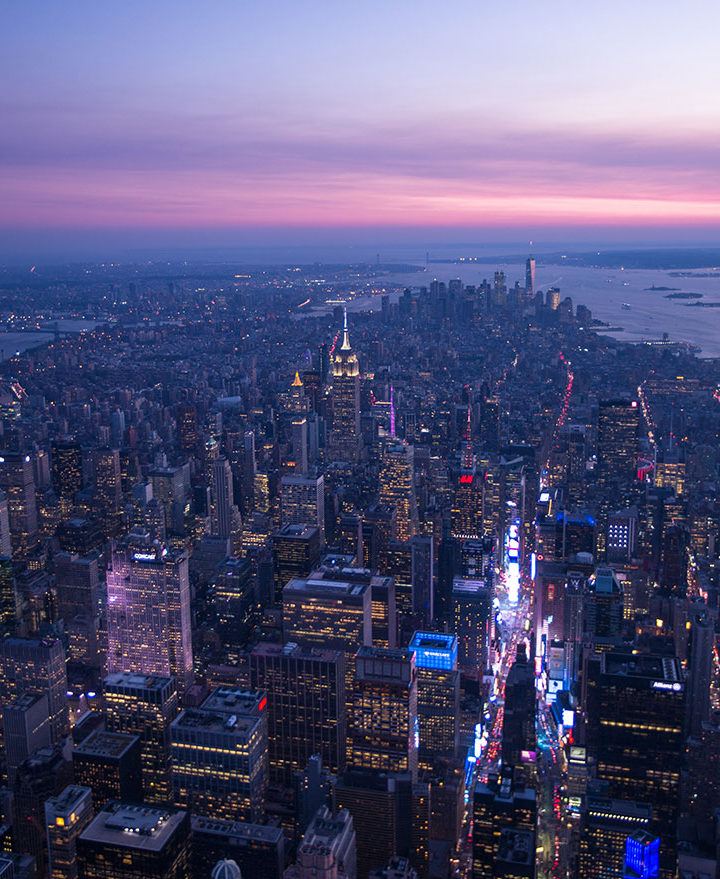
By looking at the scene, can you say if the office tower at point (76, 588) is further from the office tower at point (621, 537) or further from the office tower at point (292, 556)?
the office tower at point (621, 537)

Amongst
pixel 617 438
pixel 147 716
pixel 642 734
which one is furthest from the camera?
pixel 617 438

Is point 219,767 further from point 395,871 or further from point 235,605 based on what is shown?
point 235,605

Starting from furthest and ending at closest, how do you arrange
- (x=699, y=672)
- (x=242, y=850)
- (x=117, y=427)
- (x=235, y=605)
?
(x=117, y=427) < (x=235, y=605) < (x=699, y=672) < (x=242, y=850)

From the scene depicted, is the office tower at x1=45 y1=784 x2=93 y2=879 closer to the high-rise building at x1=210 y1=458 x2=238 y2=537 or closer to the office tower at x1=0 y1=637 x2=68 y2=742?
the office tower at x1=0 y1=637 x2=68 y2=742

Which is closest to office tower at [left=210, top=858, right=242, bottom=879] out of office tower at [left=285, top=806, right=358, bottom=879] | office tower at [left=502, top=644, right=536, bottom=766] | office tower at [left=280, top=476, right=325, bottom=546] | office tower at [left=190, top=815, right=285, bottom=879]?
office tower at [left=285, top=806, right=358, bottom=879]

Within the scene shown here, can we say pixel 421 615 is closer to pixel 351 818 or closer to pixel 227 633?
pixel 227 633

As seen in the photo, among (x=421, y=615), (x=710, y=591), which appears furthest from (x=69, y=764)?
(x=710, y=591)

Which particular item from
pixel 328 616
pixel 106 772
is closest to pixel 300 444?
pixel 328 616

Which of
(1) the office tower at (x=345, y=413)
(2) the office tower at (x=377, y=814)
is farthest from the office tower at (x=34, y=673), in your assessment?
(1) the office tower at (x=345, y=413)
